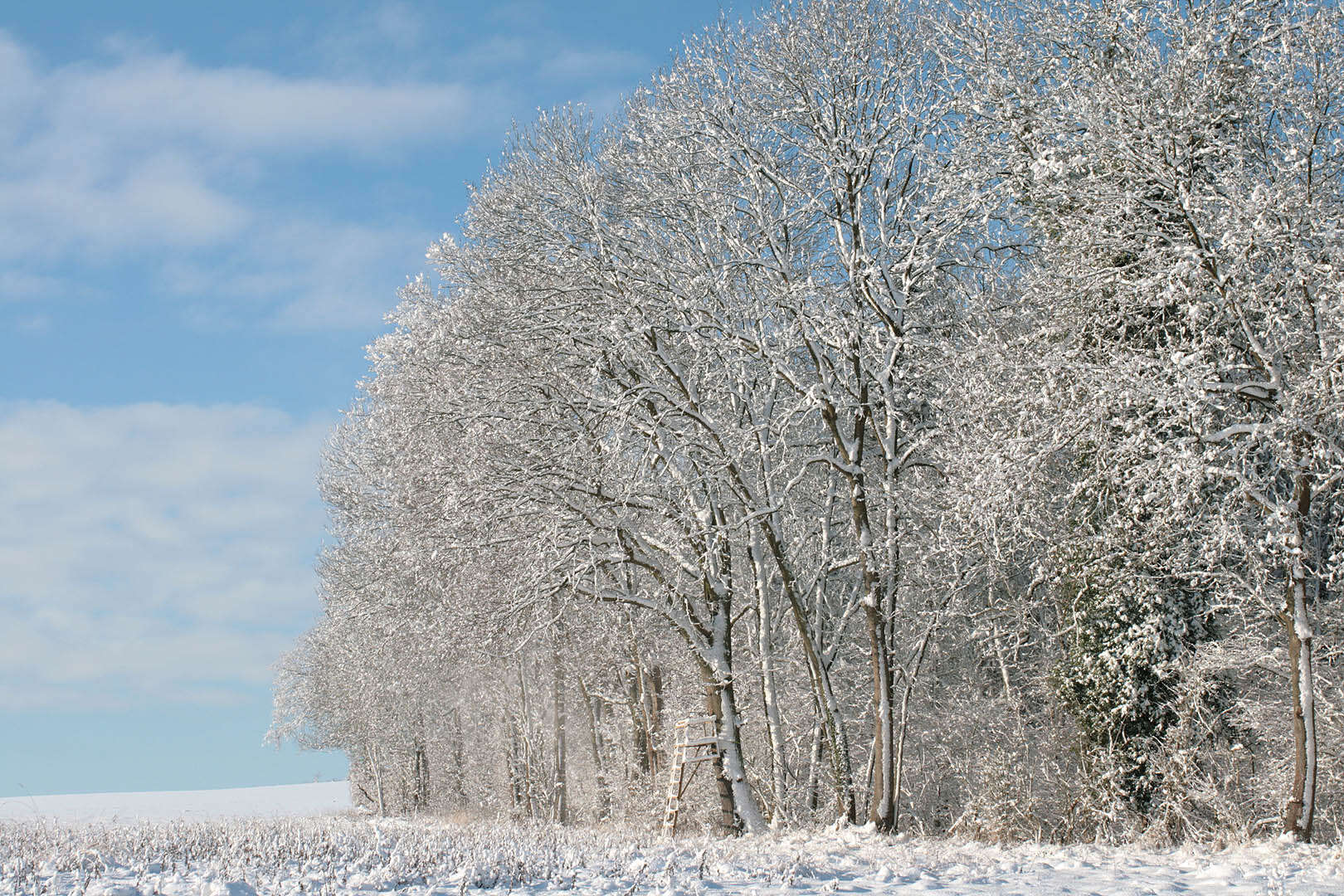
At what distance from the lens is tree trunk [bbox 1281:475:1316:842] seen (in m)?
10.6

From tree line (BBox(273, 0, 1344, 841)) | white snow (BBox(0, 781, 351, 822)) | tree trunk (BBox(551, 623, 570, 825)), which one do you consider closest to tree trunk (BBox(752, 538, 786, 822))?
tree line (BBox(273, 0, 1344, 841))

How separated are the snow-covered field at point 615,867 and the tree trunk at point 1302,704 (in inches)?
35.8

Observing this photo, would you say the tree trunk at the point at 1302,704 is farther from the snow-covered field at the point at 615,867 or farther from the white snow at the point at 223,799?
the white snow at the point at 223,799

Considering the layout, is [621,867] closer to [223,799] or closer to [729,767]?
[729,767]

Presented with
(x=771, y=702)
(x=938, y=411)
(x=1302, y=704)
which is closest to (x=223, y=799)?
(x=771, y=702)

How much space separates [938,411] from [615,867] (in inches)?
347

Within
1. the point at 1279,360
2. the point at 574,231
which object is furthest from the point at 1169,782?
the point at 574,231

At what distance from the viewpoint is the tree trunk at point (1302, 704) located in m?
10.6

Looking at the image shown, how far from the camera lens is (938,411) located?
15055mm

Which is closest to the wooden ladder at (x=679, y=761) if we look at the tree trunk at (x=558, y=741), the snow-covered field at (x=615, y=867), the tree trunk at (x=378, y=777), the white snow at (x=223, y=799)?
the snow-covered field at (x=615, y=867)

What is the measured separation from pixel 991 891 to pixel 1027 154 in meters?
9.01

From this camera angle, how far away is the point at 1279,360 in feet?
34.8

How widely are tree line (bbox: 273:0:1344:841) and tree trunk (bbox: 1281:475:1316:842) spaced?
0.19 feet

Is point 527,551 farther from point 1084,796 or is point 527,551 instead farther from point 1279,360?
point 1279,360
